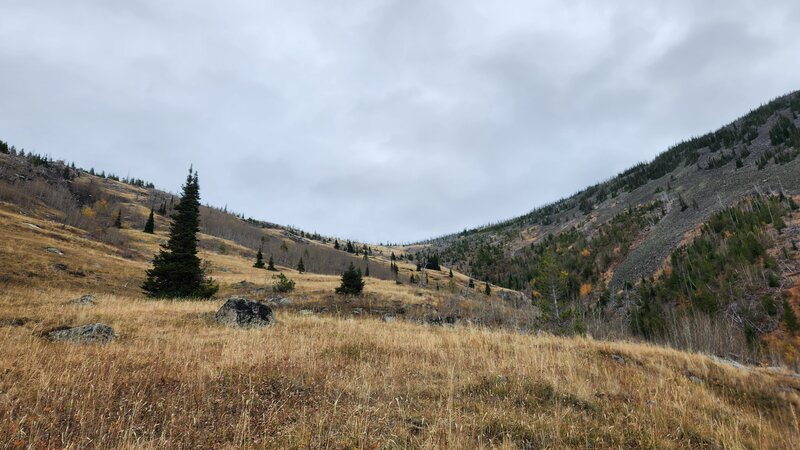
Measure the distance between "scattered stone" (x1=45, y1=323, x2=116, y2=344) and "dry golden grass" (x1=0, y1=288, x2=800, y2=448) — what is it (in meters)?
0.40

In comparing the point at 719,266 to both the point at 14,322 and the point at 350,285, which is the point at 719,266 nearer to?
the point at 350,285

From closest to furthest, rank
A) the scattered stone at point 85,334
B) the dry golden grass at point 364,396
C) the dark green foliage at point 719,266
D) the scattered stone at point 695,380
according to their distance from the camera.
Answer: the dry golden grass at point 364,396, the scattered stone at point 695,380, the scattered stone at point 85,334, the dark green foliage at point 719,266

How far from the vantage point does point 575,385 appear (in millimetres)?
6418

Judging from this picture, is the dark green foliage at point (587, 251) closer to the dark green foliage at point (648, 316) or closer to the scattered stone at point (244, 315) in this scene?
the dark green foliage at point (648, 316)

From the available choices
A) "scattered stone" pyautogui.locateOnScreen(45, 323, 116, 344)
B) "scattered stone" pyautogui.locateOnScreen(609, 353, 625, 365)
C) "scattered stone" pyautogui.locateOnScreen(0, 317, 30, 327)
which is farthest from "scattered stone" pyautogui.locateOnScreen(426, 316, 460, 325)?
"scattered stone" pyautogui.locateOnScreen(0, 317, 30, 327)

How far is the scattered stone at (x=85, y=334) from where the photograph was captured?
8.34 m

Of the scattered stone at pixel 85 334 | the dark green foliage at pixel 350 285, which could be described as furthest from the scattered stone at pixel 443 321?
the dark green foliage at pixel 350 285

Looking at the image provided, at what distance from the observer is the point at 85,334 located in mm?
8641

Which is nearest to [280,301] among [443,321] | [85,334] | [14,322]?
[443,321]

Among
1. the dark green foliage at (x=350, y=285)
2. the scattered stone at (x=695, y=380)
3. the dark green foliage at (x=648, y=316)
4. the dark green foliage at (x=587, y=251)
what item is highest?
the dark green foliage at (x=587, y=251)

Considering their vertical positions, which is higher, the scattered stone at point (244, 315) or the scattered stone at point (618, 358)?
the scattered stone at point (244, 315)

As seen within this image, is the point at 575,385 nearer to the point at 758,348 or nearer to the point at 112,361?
the point at 112,361

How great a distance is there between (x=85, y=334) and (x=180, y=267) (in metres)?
17.1

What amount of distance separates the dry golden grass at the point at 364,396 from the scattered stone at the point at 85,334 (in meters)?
0.40
